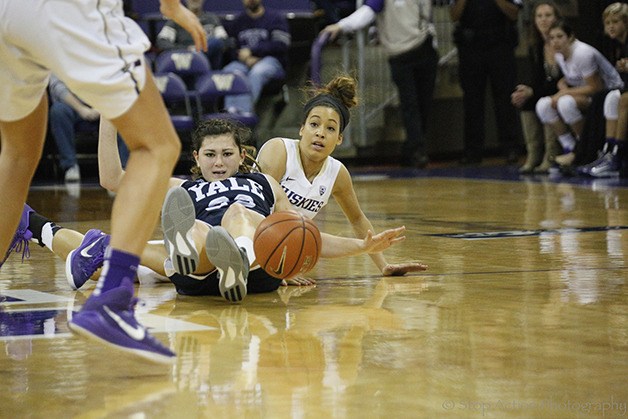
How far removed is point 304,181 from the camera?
5484mm

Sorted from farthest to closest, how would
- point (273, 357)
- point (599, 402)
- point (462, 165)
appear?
point (462, 165), point (273, 357), point (599, 402)

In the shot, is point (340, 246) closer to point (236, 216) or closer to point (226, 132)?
point (236, 216)

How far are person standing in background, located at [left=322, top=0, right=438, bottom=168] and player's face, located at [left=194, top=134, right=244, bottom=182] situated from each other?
7.13m

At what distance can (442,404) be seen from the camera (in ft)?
9.07

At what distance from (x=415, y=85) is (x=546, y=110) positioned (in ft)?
6.11

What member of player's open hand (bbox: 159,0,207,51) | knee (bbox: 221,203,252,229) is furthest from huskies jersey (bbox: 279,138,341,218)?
player's open hand (bbox: 159,0,207,51)

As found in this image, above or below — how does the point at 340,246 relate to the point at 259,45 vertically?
below

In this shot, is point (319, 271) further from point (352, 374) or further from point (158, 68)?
point (158, 68)

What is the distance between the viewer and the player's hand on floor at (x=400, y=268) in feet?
16.8

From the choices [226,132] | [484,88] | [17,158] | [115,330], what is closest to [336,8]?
[484,88]

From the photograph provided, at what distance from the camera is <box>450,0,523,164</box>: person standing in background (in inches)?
499

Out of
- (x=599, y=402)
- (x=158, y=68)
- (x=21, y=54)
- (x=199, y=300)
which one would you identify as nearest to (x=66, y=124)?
(x=158, y=68)

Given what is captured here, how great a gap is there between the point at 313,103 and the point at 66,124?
23.4ft

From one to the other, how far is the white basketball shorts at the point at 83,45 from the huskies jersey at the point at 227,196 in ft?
5.94
